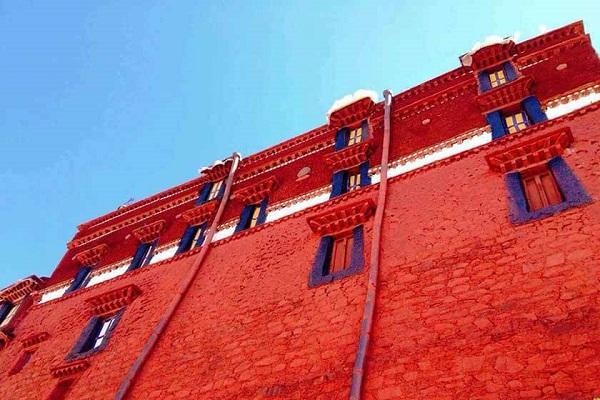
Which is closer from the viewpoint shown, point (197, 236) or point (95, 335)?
point (95, 335)

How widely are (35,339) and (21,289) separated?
494 centimetres

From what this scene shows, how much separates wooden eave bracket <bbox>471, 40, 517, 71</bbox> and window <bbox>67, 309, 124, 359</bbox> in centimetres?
1024

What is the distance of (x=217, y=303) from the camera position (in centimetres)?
975

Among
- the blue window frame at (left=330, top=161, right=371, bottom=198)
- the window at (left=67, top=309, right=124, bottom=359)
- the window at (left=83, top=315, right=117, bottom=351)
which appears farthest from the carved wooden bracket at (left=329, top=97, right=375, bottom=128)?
the window at (left=83, top=315, right=117, bottom=351)

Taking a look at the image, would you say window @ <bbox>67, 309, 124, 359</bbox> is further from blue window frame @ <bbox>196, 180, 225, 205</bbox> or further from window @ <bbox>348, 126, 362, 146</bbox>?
window @ <bbox>348, 126, 362, 146</bbox>

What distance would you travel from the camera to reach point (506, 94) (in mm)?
10695

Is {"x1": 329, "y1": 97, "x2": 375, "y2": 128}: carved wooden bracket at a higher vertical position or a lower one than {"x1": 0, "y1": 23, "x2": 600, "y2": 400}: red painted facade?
higher

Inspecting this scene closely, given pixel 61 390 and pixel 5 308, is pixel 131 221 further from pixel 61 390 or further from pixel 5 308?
pixel 61 390

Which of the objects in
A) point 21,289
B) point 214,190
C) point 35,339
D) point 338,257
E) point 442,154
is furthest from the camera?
point 21,289

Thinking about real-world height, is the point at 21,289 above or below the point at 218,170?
below

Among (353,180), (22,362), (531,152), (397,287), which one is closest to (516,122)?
(531,152)

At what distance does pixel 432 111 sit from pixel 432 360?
296 inches

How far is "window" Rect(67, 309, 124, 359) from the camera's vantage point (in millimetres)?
10805

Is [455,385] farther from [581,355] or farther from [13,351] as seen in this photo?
[13,351]
